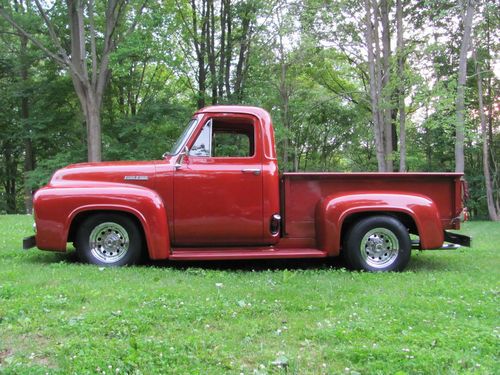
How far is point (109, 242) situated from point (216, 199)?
151 centimetres

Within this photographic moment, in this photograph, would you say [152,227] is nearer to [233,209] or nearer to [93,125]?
[233,209]

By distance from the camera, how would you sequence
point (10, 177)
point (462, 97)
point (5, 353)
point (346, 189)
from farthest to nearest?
point (10, 177) → point (462, 97) → point (346, 189) → point (5, 353)

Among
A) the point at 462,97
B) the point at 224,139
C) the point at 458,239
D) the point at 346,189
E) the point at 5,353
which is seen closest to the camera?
the point at 5,353

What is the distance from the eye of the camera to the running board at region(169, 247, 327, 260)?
5.85 meters

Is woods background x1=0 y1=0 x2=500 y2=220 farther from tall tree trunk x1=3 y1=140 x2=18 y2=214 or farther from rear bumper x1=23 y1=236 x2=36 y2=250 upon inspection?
rear bumper x1=23 y1=236 x2=36 y2=250

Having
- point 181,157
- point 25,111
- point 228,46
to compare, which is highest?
point 228,46

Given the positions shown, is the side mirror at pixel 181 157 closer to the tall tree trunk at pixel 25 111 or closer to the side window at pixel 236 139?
the side window at pixel 236 139

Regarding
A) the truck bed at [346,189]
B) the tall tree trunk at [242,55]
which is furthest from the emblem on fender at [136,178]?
the tall tree trunk at [242,55]

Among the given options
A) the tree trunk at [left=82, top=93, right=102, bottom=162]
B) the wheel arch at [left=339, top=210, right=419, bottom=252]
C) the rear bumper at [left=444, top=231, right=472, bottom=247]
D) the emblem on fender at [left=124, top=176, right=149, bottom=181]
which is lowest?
the rear bumper at [left=444, top=231, right=472, bottom=247]

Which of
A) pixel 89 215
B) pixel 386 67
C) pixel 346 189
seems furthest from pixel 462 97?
pixel 89 215

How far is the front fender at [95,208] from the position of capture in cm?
580

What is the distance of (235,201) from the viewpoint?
19.8 ft

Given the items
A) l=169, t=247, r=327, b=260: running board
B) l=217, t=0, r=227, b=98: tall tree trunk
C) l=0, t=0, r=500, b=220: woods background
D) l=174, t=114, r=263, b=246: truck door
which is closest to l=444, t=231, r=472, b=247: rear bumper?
l=169, t=247, r=327, b=260: running board

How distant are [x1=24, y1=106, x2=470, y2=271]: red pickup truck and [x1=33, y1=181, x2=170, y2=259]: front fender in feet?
Result: 0.04
